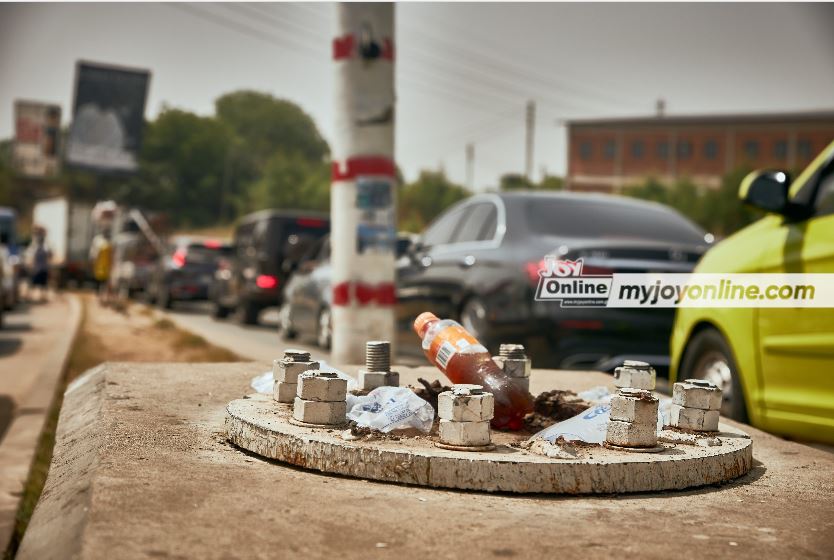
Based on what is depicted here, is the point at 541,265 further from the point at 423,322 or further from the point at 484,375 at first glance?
the point at 484,375

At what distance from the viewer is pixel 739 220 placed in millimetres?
41656

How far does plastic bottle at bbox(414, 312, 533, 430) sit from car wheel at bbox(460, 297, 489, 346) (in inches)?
141

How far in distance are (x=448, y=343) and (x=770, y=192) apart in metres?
1.88

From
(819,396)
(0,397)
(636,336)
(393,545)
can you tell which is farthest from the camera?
(0,397)

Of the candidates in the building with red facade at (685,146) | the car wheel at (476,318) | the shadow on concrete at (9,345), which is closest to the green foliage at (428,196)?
the building with red facade at (685,146)

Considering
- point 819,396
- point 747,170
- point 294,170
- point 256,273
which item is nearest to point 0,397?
point 819,396

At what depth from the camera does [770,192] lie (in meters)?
4.41

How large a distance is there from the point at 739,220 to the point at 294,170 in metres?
22.4

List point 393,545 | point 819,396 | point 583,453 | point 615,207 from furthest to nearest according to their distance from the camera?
point 615,207, point 819,396, point 583,453, point 393,545

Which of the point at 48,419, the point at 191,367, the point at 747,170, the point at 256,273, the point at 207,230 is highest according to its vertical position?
the point at 747,170

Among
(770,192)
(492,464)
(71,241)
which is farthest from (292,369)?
(71,241)

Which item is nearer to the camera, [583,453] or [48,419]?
[583,453]

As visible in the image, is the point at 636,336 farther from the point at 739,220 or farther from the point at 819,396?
the point at 739,220

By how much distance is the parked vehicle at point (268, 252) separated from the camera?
17422mm
